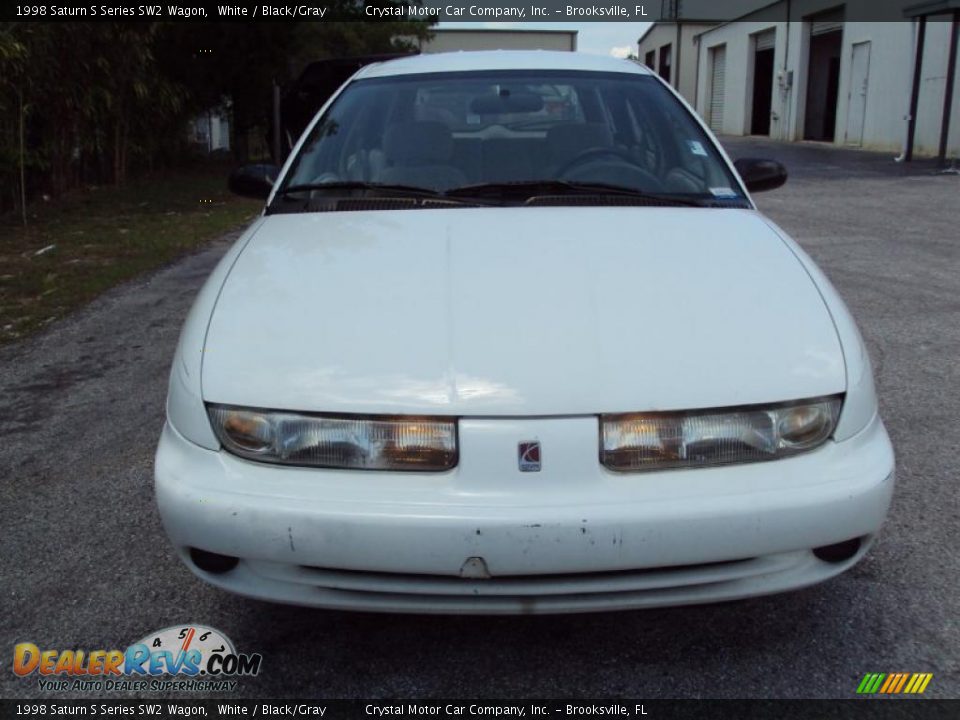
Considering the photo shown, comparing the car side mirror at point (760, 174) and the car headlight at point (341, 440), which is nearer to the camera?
the car headlight at point (341, 440)

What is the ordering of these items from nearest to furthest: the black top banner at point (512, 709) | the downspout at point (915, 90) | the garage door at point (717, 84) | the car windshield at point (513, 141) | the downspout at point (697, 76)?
the black top banner at point (512, 709)
the car windshield at point (513, 141)
the downspout at point (915, 90)
the garage door at point (717, 84)
the downspout at point (697, 76)

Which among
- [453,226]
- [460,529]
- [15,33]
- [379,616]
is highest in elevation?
[15,33]

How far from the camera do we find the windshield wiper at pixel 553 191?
2797mm

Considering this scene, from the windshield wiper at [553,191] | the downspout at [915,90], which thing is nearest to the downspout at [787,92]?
the downspout at [915,90]

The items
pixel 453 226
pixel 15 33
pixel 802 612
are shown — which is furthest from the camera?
pixel 15 33

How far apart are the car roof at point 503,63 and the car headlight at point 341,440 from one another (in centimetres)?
192

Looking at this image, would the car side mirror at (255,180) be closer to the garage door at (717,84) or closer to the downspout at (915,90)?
the downspout at (915,90)

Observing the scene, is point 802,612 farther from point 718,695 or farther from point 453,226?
point 453,226

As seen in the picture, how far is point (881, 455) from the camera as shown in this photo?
1991mm

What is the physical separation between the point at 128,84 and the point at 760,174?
10829 millimetres

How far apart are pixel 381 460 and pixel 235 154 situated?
703 inches

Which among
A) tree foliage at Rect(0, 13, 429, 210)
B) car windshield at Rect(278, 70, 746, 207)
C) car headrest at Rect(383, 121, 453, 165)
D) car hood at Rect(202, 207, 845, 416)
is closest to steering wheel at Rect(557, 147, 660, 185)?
car windshield at Rect(278, 70, 746, 207)

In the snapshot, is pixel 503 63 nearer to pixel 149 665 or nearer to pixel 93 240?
pixel 149 665

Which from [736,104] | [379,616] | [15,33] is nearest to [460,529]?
[379,616]
